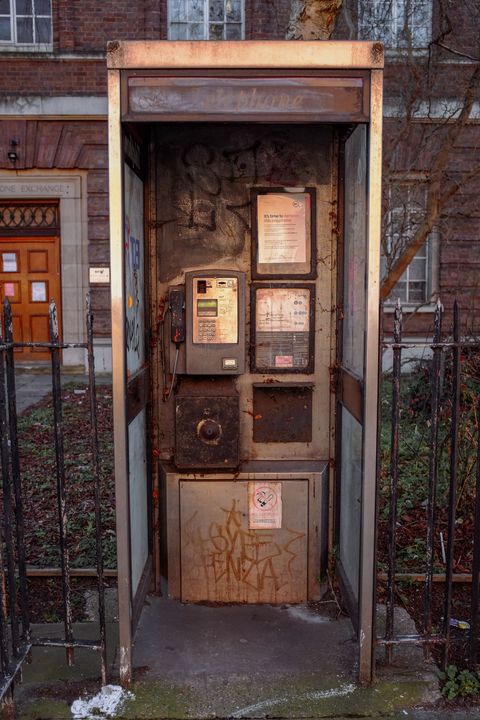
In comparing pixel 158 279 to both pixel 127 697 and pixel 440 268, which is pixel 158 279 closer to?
pixel 127 697

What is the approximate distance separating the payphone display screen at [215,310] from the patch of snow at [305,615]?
1.49m

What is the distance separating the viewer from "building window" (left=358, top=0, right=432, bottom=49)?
24.9ft

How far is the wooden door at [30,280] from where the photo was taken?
11648 millimetres

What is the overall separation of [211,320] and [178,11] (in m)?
9.42

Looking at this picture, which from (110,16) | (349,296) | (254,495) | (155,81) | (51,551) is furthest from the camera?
(110,16)

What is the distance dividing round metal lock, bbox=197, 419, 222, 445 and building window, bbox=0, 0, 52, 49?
31.7ft

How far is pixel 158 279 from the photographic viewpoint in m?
3.65

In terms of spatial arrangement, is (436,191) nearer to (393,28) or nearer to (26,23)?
(393,28)

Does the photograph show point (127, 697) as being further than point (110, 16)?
No

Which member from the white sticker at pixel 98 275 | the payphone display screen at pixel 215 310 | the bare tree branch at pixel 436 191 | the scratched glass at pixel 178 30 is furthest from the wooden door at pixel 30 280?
the payphone display screen at pixel 215 310

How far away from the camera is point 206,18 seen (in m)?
11.1

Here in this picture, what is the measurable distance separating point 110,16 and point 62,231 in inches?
137

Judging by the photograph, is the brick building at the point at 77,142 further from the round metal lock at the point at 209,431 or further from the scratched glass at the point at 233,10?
the round metal lock at the point at 209,431

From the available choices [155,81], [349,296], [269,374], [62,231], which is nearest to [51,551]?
[269,374]
